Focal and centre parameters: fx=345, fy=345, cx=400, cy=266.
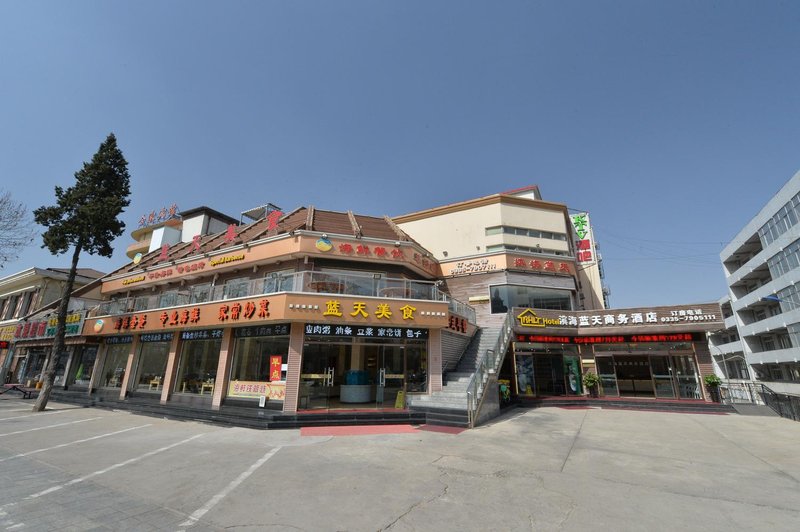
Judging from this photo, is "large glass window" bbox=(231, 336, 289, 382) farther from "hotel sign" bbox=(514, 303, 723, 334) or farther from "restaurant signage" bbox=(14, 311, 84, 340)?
"restaurant signage" bbox=(14, 311, 84, 340)

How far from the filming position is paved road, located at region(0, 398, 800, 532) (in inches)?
206

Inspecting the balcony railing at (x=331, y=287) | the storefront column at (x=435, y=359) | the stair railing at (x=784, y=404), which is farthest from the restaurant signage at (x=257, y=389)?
the stair railing at (x=784, y=404)

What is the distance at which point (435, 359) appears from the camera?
51.9 ft

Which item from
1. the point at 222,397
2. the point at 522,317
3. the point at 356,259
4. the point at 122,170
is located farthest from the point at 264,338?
the point at 122,170

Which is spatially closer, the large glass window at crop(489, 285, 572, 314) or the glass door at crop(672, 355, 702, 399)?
the glass door at crop(672, 355, 702, 399)

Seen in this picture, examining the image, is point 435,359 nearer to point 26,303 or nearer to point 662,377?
point 662,377

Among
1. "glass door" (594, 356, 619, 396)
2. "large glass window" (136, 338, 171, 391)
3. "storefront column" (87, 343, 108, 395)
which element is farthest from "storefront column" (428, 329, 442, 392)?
"storefront column" (87, 343, 108, 395)

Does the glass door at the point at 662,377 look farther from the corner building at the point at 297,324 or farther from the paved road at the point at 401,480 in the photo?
the corner building at the point at 297,324

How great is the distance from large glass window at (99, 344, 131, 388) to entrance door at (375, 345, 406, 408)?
17141 millimetres

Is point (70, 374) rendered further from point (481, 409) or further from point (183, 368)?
point (481, 409)

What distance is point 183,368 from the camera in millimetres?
18578

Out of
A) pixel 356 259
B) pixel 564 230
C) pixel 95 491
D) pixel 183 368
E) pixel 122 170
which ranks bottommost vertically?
pixel 95 491

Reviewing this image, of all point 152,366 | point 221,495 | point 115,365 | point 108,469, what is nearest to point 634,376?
point 221,495

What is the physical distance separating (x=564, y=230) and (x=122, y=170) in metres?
30.4
